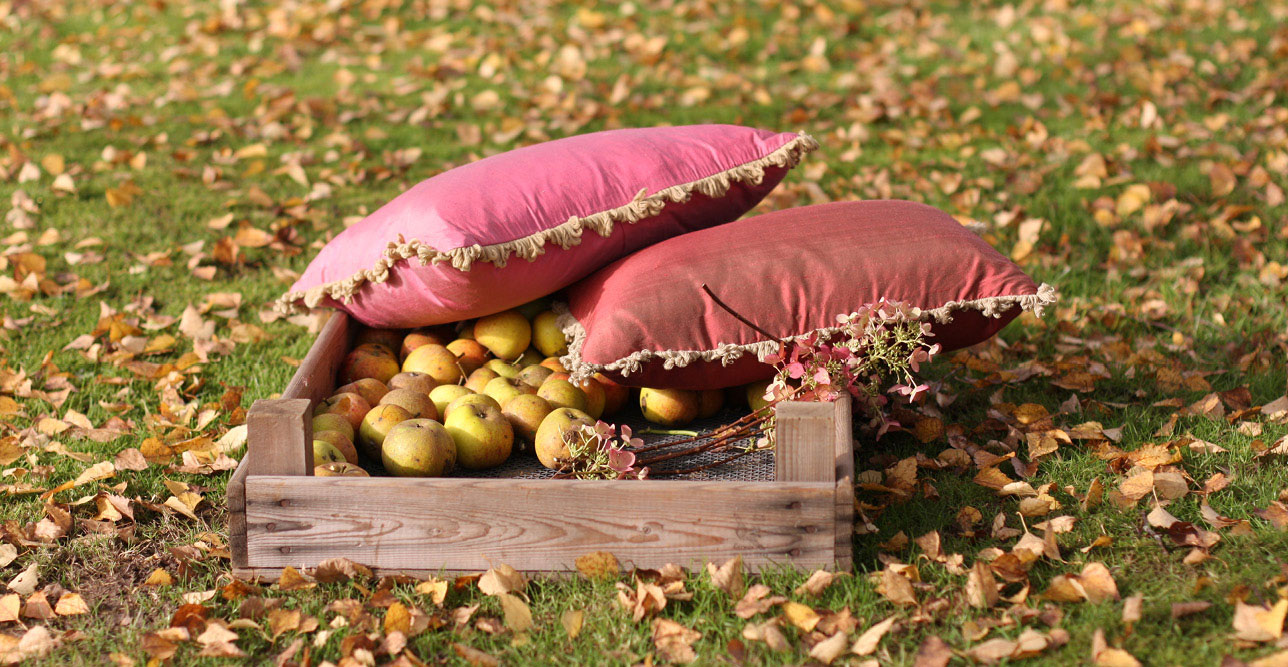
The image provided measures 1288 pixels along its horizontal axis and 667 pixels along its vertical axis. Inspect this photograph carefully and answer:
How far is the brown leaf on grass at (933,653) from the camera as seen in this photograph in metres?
2.02

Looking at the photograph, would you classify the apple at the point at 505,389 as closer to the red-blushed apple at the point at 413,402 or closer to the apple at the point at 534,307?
the red-blushed apple at the point at 413,402

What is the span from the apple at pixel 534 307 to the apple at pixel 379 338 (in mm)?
380

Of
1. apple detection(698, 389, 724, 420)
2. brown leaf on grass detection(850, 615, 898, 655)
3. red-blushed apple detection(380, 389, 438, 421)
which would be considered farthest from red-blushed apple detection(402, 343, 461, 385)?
brown leaf on grass detection(850, 615, 898, 655)

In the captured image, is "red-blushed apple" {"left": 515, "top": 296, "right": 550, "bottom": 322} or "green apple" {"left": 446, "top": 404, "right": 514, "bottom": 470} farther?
"red-blushed apple" {"left": 515, "top": 296, "right": 550, "bottom": 322}

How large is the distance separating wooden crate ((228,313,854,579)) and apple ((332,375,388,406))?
587 millimetres

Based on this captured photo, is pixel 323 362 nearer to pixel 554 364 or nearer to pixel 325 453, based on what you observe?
pixel 325 453

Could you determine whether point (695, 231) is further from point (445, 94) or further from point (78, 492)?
point (445, 94)

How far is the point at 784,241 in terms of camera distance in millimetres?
2734

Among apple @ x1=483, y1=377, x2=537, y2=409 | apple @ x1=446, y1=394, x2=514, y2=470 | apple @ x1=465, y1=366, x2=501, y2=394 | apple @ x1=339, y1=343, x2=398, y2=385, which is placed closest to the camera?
apple @ x1=446, y1=394, x2=514, y2=470

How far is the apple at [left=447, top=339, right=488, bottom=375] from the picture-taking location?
303cm

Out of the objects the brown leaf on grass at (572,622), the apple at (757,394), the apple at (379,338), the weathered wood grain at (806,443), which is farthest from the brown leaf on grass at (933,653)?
the apple at (379,338)

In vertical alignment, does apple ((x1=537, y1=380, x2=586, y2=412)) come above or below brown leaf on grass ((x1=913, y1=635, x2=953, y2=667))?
above

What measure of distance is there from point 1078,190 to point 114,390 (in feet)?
12.3

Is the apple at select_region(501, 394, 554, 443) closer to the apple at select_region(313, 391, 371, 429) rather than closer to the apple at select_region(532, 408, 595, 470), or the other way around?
the apple at select_region(532, 408, 595, 470)
